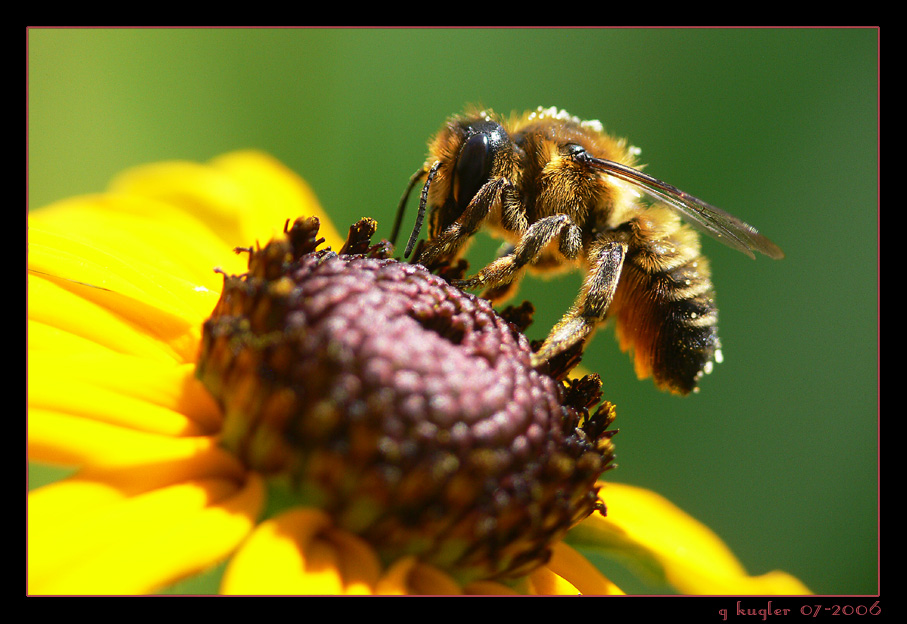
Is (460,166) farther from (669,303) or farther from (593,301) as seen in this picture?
(669,303)

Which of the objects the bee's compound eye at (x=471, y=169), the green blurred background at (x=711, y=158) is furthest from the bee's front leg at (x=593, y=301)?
the green blurred background at (x=711, y=158)

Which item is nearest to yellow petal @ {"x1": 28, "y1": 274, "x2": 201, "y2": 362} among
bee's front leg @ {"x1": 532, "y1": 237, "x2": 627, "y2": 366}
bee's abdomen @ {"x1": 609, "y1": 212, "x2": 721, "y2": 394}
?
bee's front leg @ {"x1": 532, "y1": 237, "x2": 627, "y2": 366}

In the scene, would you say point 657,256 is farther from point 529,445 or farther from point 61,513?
point 61,513

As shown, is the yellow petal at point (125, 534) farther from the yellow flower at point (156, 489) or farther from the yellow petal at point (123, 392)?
the yellow petal at point (123, 392)

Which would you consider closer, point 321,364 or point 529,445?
point 321,364

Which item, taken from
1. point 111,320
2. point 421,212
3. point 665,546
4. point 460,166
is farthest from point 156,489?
point 665,546
